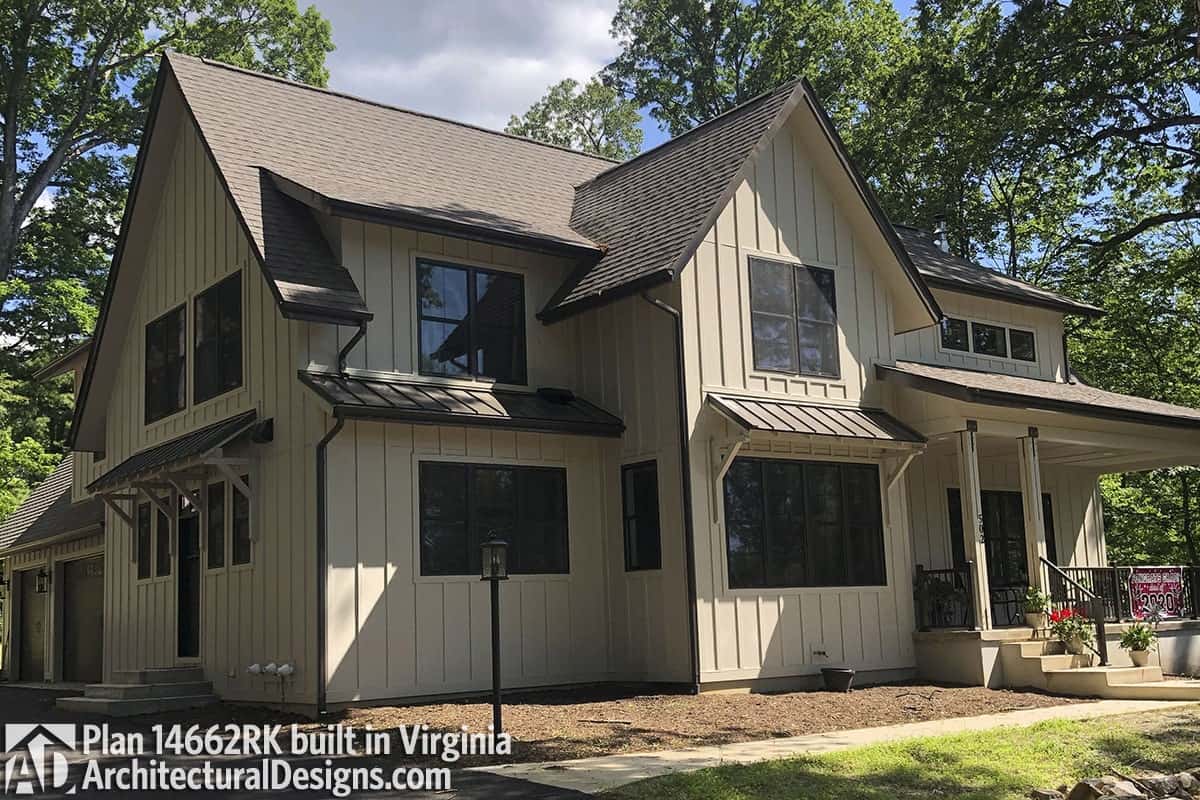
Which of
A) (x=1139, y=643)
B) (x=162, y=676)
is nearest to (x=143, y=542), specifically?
(x=162, y=676)

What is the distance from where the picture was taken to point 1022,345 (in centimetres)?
1969

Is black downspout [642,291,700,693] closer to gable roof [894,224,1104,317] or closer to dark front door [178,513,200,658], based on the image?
gable roof [894,224,1104,317]

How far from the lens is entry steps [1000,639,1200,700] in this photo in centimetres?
1358

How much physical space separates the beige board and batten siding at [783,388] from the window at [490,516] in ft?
6.29

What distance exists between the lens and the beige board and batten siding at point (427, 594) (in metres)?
12.7

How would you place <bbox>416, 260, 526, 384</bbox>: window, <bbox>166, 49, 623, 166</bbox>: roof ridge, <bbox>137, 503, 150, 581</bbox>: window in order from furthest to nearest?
<bbox>166, 49, 623, 166</bbox>: roof ridge
<bbox>137, 503, 150, 581</bbox>: window
<bbox>416, 260, 526, 384</bbox>: window

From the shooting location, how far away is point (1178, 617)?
1741 centimetres

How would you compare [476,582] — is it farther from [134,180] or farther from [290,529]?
[134,180]

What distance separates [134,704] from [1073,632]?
1151 centimetres

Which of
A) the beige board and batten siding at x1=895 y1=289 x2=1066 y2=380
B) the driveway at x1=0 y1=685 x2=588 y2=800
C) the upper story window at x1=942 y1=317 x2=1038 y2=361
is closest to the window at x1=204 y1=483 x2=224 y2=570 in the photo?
the driveway at x1=0 y1=685 x2=588 y2=800

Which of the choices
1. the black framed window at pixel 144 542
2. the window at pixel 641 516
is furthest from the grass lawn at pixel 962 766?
the black framed window at pixel 144 542

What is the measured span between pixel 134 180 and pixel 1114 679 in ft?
48.9

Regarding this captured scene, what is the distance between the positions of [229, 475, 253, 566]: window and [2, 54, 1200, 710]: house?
69 millimetres

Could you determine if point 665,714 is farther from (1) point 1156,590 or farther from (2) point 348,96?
(2) point 348,96
